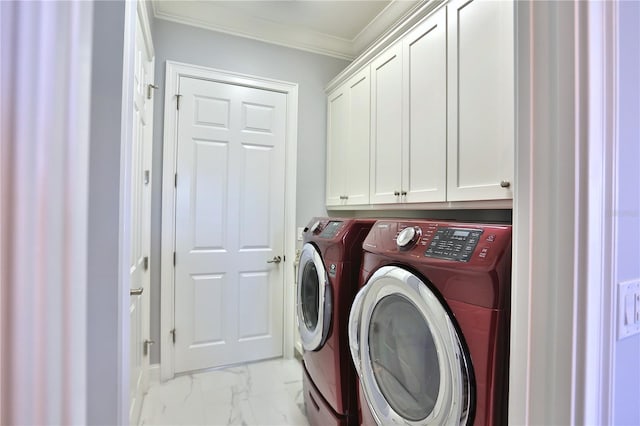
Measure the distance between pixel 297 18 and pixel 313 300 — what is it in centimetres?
204

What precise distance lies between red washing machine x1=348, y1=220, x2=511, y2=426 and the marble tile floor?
852mm

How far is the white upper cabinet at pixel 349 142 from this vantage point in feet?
7.36

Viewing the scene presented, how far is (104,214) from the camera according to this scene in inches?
17.0

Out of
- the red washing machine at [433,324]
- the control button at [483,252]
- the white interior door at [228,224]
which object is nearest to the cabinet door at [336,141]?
the white interior door at [228,224]

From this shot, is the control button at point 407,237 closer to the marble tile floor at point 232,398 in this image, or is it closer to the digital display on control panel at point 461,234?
the digital display on control panel at point 461,234

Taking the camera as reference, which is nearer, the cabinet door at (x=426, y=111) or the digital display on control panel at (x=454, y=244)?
the digital display on control panel at (x=454, y=244)

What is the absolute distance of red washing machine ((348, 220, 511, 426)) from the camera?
2.88ft

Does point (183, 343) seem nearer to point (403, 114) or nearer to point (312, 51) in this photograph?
point (403, 114)

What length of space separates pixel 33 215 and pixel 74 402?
0.23 m

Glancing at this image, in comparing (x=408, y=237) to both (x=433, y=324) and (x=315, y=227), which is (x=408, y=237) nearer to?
(x=433, y=324)

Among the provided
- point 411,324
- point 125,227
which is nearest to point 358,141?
point 411,324

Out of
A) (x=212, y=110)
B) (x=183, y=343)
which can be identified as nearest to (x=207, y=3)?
(x=212, y=110)

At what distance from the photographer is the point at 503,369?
0.88m

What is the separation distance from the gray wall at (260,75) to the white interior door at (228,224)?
0.14 meters
